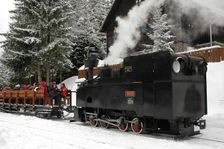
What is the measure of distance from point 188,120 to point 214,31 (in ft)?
69.7

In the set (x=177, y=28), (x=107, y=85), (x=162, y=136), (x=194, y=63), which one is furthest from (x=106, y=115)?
(x=177, y=28)

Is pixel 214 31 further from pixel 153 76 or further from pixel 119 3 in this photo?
pixel 153 76

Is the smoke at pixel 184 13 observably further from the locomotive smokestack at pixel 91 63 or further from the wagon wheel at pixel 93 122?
the wagon wheel at pixel 93 122

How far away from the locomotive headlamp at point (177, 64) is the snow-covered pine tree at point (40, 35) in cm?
1810

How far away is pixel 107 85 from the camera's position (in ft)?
35.2

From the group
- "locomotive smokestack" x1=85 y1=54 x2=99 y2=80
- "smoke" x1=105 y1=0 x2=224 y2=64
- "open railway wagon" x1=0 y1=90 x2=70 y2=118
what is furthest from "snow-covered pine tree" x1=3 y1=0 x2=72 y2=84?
"locomotive smokestack" x1=85 y1=54 x2=99 y2=80

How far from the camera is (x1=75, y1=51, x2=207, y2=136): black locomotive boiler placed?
8.77 meters

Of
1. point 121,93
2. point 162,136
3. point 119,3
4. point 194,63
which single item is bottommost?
point 162,136

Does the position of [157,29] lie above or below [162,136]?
above

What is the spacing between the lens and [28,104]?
1592cm

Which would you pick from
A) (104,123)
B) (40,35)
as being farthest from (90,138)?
(40,35)

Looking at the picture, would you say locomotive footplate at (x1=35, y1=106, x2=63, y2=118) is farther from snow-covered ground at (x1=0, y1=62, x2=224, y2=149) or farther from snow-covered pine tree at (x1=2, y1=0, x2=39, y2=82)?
snow-covered pine tree at (x1=2, y1=0, x2=39, y2=82)

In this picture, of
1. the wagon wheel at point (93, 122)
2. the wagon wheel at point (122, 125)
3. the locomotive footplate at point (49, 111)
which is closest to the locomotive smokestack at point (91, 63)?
the wagon wheel at point (93, 122)

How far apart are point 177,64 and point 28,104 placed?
9276 mm
